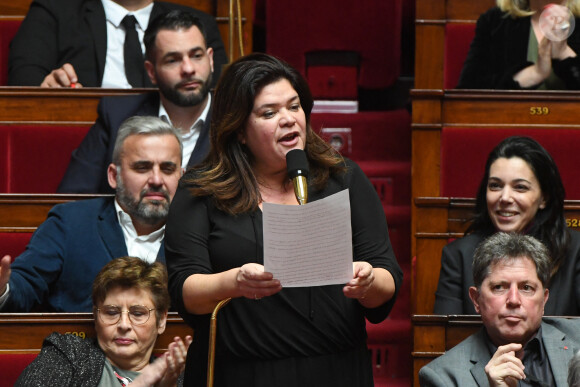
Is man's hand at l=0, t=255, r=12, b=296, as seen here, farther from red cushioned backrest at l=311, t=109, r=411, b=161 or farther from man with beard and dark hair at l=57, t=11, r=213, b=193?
red cushioned backrest at l=311, t=109, r=411, b=161

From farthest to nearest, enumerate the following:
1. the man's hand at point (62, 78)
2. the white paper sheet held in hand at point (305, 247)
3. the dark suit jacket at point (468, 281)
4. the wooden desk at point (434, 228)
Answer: the man's hand at point (62, 78) → the wooden desk at point (434, 228) → the dark suit jacket at point (468, 281) → the white paper sheet held in hand at point (305, 247)

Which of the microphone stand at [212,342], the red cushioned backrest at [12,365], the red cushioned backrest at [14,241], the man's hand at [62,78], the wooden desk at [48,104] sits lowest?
the microphone stand at [212,342]

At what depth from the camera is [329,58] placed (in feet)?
7.23

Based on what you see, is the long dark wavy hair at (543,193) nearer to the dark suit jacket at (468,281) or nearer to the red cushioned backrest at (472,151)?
the dark suit jacket at (468,281)

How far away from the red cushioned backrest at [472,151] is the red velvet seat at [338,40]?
510 millimetres

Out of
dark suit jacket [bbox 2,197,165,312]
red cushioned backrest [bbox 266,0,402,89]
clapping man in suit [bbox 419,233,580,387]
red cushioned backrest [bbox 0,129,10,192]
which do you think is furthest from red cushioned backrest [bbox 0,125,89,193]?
clapping man in suit [bbox 419,233,580,387]

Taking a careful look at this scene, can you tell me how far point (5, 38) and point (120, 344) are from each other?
3.60 feet

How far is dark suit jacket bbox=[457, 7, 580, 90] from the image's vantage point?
71.1 inches

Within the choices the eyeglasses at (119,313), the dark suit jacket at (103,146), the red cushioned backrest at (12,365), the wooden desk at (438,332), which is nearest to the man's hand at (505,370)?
the wooden desk at (438,332)

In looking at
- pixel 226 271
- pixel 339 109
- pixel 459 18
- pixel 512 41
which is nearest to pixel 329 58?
pixel 339 109

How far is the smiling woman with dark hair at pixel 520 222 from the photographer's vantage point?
4.54 ft

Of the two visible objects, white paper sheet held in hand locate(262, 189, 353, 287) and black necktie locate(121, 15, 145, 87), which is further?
black necktie locate(121, 15, 145, 87)

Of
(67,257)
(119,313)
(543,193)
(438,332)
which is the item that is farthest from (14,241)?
(543,193)

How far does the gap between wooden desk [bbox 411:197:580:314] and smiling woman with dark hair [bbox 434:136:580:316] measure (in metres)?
0.05
